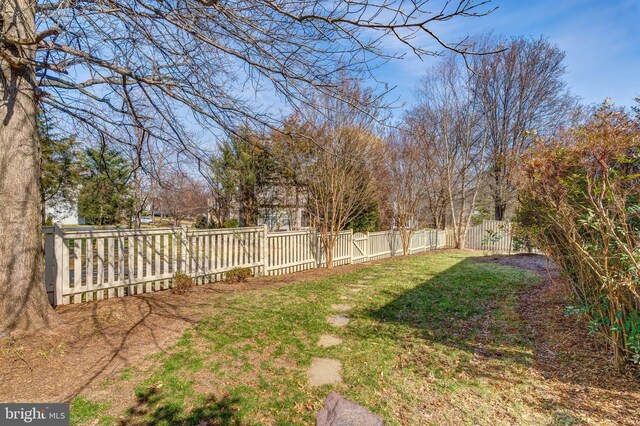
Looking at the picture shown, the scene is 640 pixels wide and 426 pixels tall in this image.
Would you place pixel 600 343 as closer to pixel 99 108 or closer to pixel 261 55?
pixel 261 55

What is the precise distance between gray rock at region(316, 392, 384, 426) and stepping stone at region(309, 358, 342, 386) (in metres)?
0.28

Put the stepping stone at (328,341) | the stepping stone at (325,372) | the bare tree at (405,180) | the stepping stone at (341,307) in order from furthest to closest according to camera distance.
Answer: the bare tree at (405,180), the stepping stone at (341,307), the stepping stone at (328,341), the stepping stone at (325,372)

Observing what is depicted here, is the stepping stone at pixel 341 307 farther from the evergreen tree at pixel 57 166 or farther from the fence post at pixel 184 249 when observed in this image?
the evergreen tree at pixel 57 166

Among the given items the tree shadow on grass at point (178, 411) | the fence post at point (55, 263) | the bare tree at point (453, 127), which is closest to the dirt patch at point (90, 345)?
the fence post at point (55, 263)

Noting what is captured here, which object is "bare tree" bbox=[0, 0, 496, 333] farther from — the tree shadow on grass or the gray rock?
the gray rock

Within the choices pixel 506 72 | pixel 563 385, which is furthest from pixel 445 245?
pixel 563 385

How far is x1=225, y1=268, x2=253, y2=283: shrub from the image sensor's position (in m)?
6.55

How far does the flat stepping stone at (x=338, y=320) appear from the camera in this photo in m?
4.11

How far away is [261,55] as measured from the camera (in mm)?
3170

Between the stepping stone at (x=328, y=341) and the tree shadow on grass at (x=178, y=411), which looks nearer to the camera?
the tree shadow on grass at (x=178, y=411)

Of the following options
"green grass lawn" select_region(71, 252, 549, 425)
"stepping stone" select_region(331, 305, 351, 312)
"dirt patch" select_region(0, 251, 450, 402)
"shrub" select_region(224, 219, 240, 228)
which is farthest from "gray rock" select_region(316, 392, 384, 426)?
"shrub" select_region(224, 219, 240, 228)

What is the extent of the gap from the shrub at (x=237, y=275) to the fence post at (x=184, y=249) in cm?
90

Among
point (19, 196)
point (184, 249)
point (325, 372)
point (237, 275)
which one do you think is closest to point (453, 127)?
point (237, 275)

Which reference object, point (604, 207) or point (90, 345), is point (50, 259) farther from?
point (604, 207)
